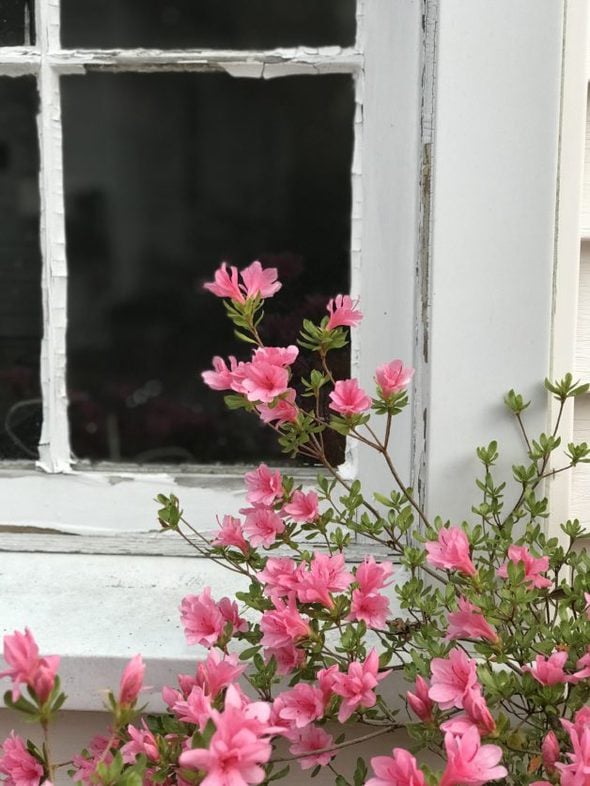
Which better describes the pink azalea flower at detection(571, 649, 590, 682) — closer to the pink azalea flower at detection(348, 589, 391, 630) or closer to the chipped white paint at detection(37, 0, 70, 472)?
the pink azalea flower at detection(348, 589, 391, 630)

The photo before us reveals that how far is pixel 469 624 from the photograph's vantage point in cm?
96

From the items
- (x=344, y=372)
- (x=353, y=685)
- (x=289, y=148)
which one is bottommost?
(x=353, y=685)

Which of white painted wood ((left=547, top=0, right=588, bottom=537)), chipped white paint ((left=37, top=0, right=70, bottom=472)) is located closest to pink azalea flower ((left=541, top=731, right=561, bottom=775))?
white painted wood ((left=547, top=0, right=588, bottom=537))

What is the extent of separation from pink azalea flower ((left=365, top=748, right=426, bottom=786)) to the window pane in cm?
64

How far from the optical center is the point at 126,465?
144 cm

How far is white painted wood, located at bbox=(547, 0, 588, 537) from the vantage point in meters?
1.10

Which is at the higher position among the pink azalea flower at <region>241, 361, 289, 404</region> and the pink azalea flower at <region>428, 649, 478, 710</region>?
the pink azalea flower at <region>241, 361, 289, 404</region>

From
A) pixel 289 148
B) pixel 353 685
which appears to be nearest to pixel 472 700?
pixel 353 685

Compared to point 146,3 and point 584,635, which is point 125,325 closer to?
point 146,3

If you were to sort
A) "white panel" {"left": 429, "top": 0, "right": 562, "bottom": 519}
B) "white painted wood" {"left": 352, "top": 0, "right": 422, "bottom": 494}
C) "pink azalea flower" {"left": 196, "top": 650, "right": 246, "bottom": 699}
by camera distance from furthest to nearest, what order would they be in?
"white painted wood" {"left": 352, "top": 0, "right": 422, "bottom": 494}
"white panel" {"left": 429, "top": 0, "right": 562, "bottom": 519}
"pink azalea flower" {"left": 196, "top": 650, "right": 246, "bottom": 699}

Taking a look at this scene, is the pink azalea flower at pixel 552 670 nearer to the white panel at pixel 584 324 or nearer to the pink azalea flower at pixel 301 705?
the pink azalea flower at pixel 301 705

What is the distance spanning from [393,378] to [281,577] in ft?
0.81

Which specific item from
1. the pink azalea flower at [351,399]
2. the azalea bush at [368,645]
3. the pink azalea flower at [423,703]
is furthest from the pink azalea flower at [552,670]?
the pink azalea flower at [351,399]

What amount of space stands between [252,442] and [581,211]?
0.58m
